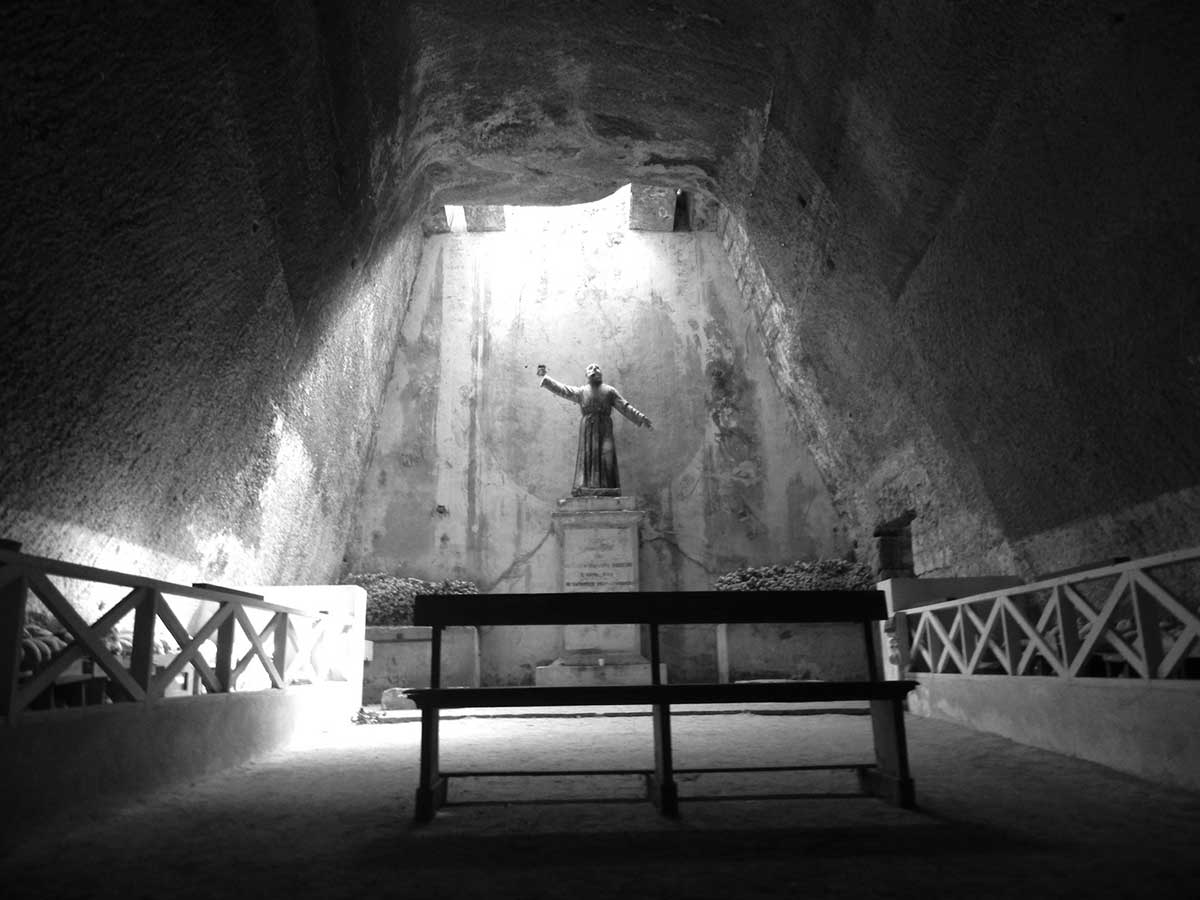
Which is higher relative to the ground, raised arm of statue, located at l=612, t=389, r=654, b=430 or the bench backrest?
raised arm of statue, located at l=612, t=389, r=654, b=430

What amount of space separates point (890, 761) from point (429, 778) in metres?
1.83

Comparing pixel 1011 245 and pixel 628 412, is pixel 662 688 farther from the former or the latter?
pixel 628 412

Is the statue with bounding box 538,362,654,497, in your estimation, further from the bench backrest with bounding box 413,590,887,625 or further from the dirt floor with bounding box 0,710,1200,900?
the bench backrest with bounding box 413,590,887,625

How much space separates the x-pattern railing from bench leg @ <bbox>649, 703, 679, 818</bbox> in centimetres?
227

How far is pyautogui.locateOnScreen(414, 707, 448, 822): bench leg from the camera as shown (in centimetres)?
300

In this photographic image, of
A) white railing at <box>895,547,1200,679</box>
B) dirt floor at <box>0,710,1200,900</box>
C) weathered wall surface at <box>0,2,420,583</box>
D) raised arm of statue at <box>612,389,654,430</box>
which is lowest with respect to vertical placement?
dirt floor at <box>0,710,1200,900</box>

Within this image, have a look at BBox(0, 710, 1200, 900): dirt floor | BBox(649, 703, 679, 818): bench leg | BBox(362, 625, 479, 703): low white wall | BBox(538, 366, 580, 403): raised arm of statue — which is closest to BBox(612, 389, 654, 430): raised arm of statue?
BBox(538, 366, 580, 403): raised arm of statue

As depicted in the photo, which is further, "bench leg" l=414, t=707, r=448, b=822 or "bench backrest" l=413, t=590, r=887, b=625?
"bench backrest" l=413, t=590, r=887, b=625

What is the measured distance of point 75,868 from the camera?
2402 mm

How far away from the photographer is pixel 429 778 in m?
3.07

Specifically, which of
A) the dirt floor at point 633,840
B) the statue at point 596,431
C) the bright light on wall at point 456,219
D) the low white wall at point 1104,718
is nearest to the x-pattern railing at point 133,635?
the dirt floor at point 633,840

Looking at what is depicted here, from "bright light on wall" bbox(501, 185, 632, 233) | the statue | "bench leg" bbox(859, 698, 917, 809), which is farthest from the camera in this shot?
"bright light on wall" bbox(501, 185, 632, 233)

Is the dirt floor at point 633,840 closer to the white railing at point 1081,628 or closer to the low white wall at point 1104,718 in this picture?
the low white wall at point 1104,718

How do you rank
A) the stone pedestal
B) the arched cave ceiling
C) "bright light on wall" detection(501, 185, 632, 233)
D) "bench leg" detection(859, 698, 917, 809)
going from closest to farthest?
"bench leg" detection(859, 698, 917, 809), the arched cave ceiling, the stone pedestal, "bright light on wall" detection(501, 185, 632, 233)
